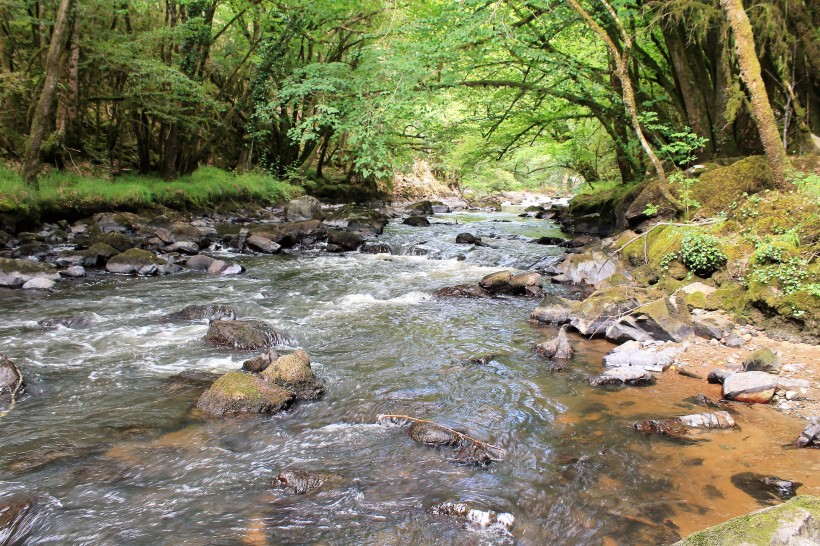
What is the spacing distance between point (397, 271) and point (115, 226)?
31.3 ft

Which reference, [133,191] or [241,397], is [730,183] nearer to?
[241,397]

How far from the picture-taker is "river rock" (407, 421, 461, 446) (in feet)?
14.6

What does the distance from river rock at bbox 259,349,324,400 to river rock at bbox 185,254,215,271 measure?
7.49 metres

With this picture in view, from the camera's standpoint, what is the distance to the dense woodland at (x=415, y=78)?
1020cm

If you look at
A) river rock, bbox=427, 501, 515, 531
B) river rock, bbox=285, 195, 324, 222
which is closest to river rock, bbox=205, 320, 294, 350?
river rock, bbox=427, 501, 515, 531

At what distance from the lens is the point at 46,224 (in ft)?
46.8

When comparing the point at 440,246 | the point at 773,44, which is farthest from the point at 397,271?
the point at 773,44

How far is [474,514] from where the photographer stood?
3520mm

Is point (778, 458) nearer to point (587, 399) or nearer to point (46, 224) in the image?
point (587, 399)

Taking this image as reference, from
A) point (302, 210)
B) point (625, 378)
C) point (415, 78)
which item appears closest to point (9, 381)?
point (625, 378)

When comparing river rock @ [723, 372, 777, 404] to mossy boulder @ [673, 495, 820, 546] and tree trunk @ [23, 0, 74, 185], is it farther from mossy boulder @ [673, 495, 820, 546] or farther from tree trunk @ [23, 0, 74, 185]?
tree trunk @ [23, 0, 74, 185]

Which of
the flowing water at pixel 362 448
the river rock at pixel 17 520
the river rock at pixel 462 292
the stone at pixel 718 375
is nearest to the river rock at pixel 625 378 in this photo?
the flowing water at pixel 362 448

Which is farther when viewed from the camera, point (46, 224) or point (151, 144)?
point (151, 144)

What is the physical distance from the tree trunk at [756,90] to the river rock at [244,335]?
813 cm
